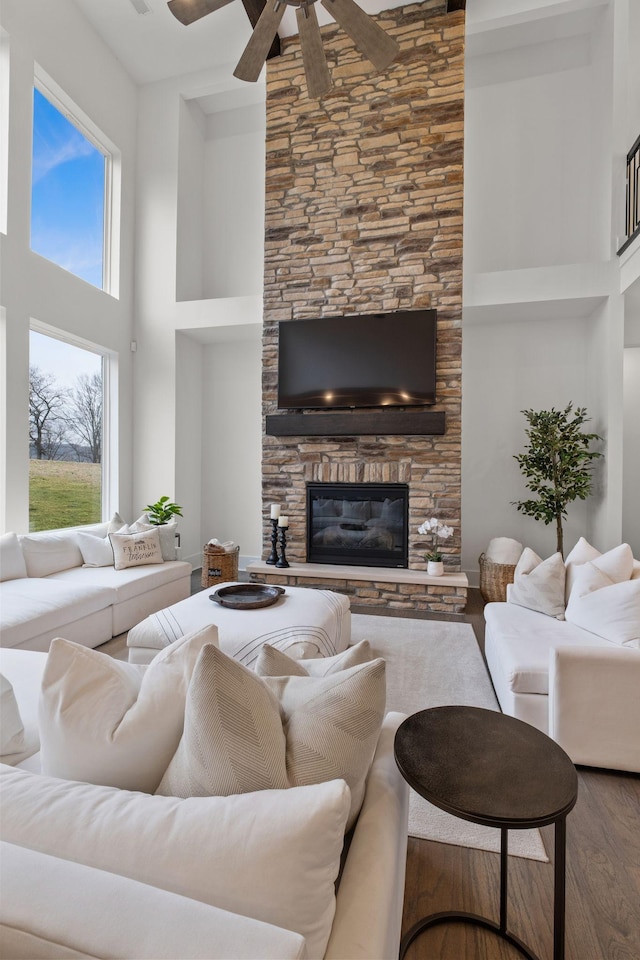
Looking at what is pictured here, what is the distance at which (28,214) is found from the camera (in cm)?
410

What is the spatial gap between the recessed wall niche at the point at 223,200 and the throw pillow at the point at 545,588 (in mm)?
4622

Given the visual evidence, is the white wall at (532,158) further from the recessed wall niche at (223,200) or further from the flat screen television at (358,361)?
the recessed wall niche at (223,200)

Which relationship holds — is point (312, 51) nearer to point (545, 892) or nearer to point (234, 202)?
point (234, 202)

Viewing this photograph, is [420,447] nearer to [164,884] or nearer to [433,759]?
[433,759]

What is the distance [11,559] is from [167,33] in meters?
5.23

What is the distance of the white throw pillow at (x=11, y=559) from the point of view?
130 inches

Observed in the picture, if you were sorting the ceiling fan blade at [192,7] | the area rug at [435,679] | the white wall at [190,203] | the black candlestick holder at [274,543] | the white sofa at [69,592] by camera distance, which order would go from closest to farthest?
the area rug at [435,679] < the ceiling fan blade at [192,7] < the white sofa at [69,592] < the black candlestick holder at [274,543] < the white wall at [190,203]

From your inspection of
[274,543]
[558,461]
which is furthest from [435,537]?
[274,543]

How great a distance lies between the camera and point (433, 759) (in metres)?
1.08

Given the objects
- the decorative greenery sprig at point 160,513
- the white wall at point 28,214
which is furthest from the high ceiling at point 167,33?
the decorative greenery sprig at point 160,513

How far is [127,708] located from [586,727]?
5.90ft

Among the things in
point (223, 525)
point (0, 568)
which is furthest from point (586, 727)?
point (223, 525)

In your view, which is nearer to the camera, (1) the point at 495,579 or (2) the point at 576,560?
(2) the point at 576,560

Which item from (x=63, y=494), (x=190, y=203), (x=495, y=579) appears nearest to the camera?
(x=495, y=579)
